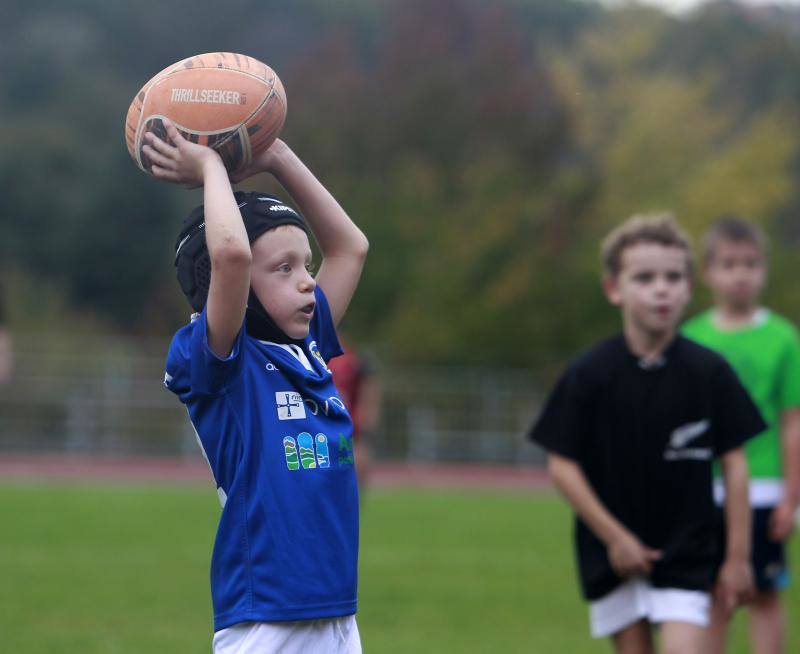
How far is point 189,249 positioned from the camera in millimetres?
3256

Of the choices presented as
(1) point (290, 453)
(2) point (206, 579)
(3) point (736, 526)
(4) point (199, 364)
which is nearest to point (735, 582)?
(3) point (736, 526)

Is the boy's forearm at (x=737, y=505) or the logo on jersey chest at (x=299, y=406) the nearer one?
the logo on jersey chest at (x=299, y=406)

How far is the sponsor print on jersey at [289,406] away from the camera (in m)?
3.19

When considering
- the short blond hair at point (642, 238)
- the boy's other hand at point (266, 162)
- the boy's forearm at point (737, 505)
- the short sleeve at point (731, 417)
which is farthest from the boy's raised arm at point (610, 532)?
the boy's other hand at point (266, 162)

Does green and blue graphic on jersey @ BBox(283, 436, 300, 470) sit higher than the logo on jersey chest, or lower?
lower

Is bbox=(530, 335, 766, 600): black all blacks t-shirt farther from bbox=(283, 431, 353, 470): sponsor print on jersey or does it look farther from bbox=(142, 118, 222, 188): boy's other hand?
bbox=(142, 118, 222, 188): boy's other hand

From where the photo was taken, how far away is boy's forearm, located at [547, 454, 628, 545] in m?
4.27

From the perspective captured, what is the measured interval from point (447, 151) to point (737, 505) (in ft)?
141

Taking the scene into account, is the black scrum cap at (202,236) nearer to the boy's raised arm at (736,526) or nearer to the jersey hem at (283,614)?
the jersey hem at (283,614)

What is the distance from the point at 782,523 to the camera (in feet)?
17.5

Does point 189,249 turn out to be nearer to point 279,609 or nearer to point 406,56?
point 279,609

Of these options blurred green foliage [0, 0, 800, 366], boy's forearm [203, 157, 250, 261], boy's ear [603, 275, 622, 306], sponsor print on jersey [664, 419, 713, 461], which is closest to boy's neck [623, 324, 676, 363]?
boy's ear [603, 275, 622, 306]

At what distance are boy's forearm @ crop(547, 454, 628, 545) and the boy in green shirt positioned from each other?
3.68 ft

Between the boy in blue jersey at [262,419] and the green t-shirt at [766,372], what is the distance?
2.64 meters
